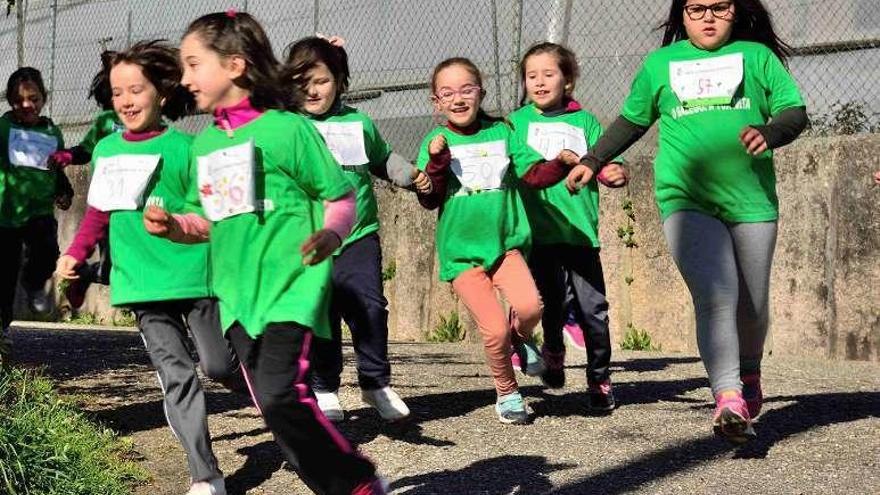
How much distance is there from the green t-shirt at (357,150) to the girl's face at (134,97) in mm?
974

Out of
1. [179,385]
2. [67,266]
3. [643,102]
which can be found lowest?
[179,385]

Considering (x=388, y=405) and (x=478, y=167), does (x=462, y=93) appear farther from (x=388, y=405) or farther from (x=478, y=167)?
(x=388, y=405)

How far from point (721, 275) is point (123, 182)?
7.15ft

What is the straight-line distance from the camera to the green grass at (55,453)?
Answer: 5.65m

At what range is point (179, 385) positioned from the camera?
18.3 ft

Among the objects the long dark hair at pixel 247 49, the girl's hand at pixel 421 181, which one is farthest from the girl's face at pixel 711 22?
the long dark hair at pixel 247 49

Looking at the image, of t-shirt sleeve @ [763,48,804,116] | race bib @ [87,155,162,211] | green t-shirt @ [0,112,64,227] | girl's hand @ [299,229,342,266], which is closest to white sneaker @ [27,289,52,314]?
green t-shirt @ [0,112,64,227]

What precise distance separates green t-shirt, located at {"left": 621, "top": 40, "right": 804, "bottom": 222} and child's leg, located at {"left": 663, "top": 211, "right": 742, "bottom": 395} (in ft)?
0.27

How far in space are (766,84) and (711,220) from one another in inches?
21.2

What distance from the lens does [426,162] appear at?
682 cm

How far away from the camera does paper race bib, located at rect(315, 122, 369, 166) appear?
6711mm

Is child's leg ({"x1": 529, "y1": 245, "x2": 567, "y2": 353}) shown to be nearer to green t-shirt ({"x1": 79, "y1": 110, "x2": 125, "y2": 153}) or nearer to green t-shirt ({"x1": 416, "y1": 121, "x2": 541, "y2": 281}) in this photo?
green t-shirt ({"x1": 416, "y1": 121, "x2": 541, "y2": 281})

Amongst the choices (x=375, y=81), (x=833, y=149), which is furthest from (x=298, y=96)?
(x=375, y=81)

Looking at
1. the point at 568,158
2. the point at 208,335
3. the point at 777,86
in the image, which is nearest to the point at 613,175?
the point at 568,158
